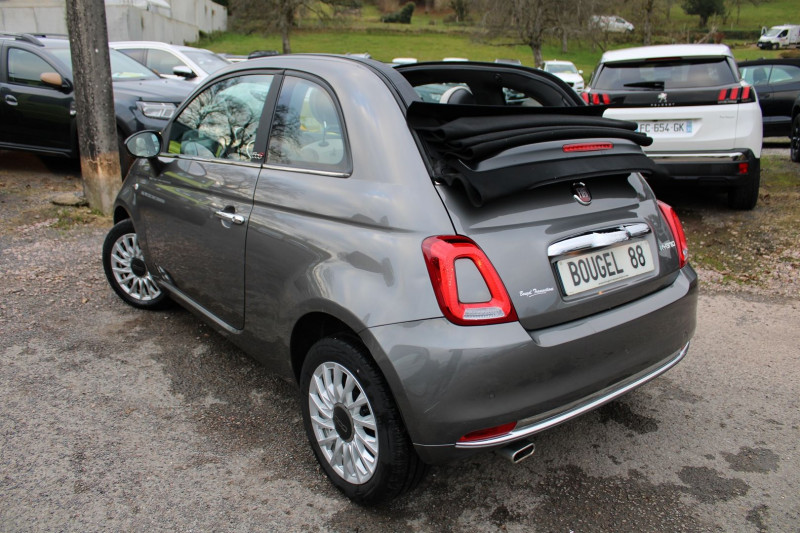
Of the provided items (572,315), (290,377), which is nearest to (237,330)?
(290,377)

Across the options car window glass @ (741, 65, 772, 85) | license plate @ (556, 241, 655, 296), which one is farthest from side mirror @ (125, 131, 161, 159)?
car window glass @ (741, 65, 772, 85)

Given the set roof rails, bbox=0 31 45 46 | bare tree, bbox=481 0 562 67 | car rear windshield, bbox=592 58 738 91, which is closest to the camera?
car rear windshield, bbox=592 58 738 91

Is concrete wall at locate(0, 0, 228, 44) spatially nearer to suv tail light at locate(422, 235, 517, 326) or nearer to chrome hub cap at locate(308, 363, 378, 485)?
chrome hub cap at locate(308, 363, 378, 485)

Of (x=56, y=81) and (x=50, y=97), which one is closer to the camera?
(x=56, y=81)

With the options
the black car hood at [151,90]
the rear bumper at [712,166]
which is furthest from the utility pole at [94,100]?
the rear bumper at [712,166]

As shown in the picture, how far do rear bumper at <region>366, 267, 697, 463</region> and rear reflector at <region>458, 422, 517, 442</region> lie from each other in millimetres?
15

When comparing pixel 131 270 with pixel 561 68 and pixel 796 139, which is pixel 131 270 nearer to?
pixel 796 139

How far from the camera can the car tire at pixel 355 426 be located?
2318 mm

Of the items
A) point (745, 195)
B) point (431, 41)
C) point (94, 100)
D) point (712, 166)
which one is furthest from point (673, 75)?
point (431, 41)

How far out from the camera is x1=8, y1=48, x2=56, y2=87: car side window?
855 cm

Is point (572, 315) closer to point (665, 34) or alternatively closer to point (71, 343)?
point (71, 343)

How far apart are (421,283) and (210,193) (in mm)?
1571

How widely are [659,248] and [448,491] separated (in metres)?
1.38

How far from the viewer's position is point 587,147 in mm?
2654
